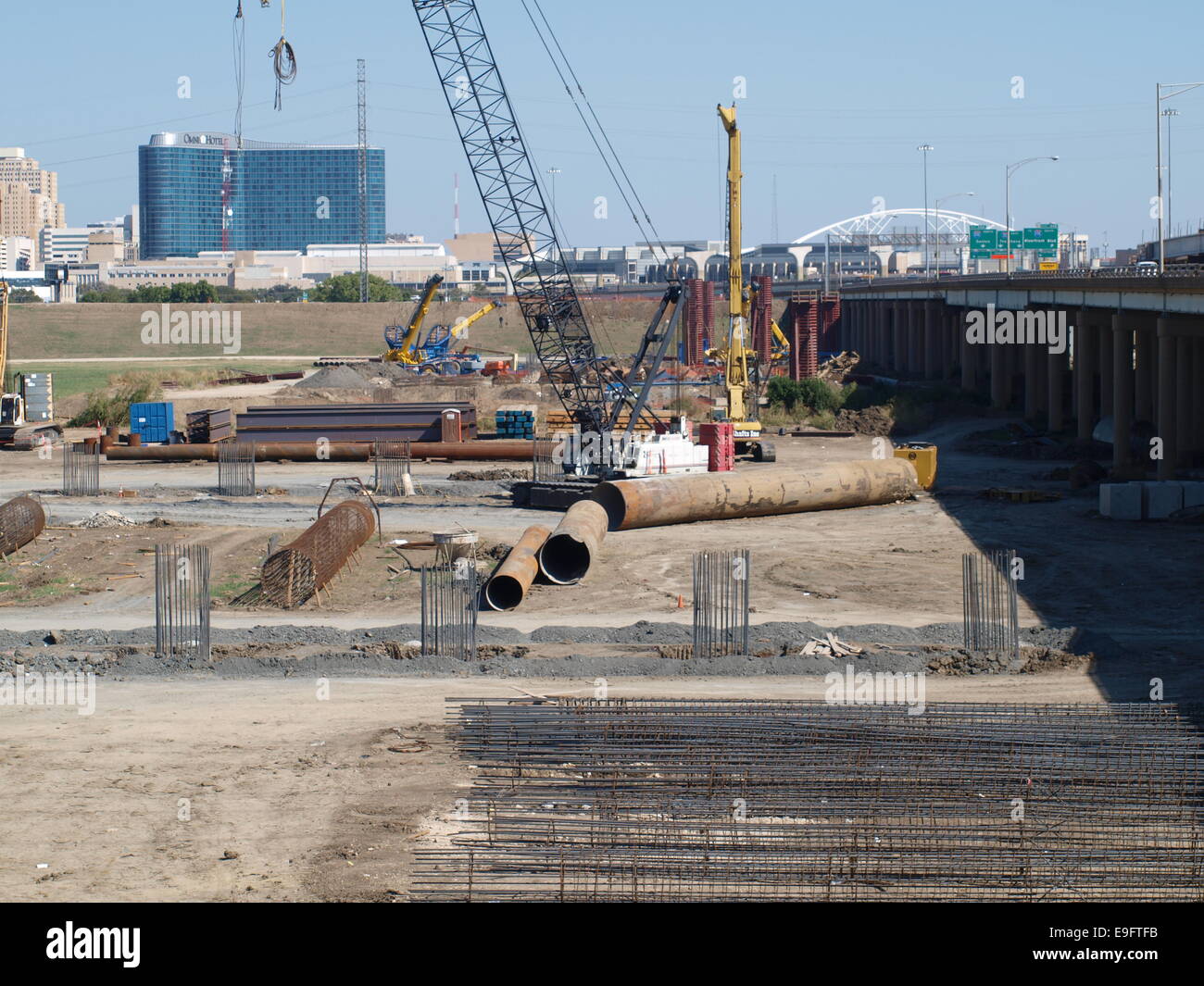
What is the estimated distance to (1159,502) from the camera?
106 ft

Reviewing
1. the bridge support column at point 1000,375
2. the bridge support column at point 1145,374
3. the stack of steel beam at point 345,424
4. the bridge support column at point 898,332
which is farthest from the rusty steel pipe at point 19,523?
the bridge support column at point 898,332

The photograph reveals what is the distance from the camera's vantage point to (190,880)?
11.9 meters

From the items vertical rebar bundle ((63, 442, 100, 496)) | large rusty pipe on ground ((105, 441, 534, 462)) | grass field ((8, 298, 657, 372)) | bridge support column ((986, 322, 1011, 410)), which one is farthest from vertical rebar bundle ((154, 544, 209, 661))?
grass field ((8, 298, 657, 372))

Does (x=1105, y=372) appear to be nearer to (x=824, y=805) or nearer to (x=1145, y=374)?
(x=1145, y=374)

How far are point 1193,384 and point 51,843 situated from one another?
113 ft

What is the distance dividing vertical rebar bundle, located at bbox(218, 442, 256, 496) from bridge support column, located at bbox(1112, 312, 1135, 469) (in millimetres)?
24223

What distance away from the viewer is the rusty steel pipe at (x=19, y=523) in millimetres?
28422

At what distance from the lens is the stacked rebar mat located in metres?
11.1

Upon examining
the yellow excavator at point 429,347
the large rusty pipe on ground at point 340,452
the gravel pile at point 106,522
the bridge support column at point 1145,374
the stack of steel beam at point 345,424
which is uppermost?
the yellow excavator at point 429,347

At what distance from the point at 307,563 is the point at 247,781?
9.84 meters

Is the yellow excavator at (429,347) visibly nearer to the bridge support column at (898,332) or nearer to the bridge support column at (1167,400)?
the bridge support column at (898,332)

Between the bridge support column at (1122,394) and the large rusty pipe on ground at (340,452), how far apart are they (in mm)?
18074

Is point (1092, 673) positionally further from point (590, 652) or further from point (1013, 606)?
point (590, 652)

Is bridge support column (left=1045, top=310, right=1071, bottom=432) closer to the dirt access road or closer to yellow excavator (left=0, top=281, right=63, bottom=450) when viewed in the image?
yellow excavator (left=0, top=281, right=63, bottom=450)
